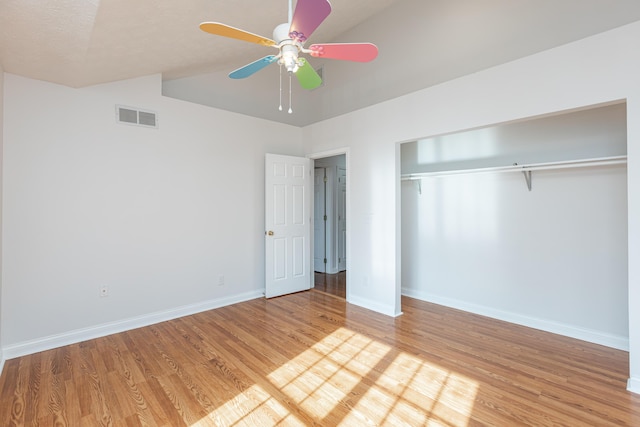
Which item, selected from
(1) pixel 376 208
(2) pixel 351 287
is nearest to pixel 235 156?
(1) pixel 376 208

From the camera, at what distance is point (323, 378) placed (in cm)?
242

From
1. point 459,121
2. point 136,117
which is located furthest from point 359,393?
Result: point 136,117

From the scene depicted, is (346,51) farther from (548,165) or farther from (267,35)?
(548,165)

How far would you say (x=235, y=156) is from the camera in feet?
14.0

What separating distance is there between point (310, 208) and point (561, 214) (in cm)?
330

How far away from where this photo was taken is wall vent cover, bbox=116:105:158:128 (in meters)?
3.31

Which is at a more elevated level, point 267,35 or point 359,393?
point 267,35

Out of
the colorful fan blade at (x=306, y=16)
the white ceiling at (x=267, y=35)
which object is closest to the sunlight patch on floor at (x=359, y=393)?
the colorful fan blade at (x=306, y=16)

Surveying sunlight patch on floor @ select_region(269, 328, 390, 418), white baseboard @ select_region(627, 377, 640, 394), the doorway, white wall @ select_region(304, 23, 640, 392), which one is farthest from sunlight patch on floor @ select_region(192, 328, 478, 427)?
the doorway

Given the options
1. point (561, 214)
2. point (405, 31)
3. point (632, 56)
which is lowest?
point (561, 214)

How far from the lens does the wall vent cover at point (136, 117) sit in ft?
10.8

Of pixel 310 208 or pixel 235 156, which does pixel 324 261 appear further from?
pixel 235 156

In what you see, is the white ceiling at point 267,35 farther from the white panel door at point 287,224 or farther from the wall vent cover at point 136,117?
the white panel door at point 287,224

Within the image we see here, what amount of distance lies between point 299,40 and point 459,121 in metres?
2.11
